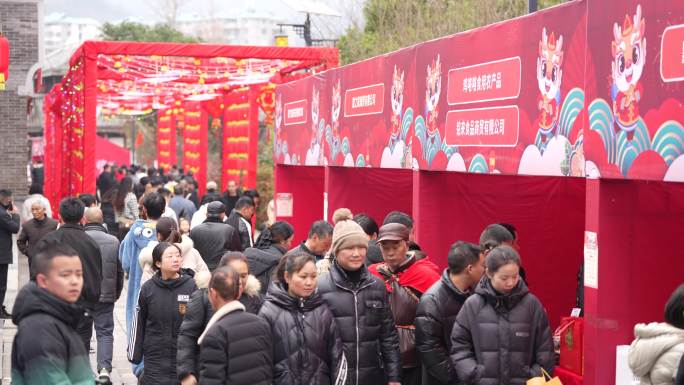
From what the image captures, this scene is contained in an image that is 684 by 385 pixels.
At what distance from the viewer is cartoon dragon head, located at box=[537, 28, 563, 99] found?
7.11 m

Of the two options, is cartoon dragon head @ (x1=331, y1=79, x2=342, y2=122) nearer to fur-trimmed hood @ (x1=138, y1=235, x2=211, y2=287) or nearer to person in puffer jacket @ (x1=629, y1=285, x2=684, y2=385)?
fur-trimmed hood @ (x1=138, y1=235, x2=211, y2=287)

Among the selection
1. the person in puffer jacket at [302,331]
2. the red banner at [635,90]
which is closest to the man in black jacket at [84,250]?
the person in puffer jacket at [302,331]

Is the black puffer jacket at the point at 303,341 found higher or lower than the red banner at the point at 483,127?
lower

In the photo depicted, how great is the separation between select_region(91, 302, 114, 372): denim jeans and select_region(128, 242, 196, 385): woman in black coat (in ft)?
8.30

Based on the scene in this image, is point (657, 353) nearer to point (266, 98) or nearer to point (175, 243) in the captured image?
point (175, 243)

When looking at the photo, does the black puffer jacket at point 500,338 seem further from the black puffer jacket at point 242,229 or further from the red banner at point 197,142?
the red banner at point 197,142

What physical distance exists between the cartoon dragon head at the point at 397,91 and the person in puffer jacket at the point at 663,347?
17.7 feet

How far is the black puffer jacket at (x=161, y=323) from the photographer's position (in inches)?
300

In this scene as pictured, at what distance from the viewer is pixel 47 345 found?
4.67m

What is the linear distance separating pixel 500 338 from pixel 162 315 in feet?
8.51

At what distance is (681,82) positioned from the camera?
5.70 metres

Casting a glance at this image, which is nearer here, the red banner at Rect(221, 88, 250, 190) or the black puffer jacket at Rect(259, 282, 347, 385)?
the black puffer jacket at Rect(259, 282, 347, 385)

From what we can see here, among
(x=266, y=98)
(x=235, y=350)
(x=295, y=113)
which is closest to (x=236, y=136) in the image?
(x=266, y=98)

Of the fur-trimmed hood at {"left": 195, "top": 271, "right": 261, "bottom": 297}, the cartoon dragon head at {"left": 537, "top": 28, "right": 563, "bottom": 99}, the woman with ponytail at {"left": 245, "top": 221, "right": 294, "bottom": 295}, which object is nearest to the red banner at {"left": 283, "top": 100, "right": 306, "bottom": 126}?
the woman with ponytail at {"left": 245, "top": 221, "right": 294, "bottom": 295}
